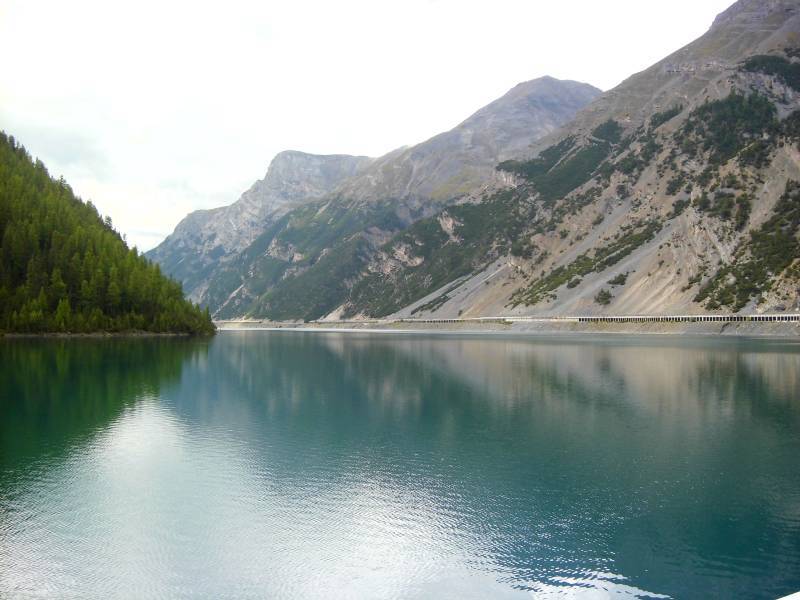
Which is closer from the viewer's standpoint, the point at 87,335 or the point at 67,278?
the point at 87,335

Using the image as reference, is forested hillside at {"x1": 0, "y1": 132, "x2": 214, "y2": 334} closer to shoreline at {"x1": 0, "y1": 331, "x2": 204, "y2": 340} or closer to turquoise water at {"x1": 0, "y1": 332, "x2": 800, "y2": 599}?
shoreline at {"x1": 0, "y1": 331, "x2": 204, "y2": 340}

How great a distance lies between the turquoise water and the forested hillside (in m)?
74.6

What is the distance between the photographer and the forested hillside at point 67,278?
115500mm

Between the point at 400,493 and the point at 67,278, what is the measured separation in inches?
4609

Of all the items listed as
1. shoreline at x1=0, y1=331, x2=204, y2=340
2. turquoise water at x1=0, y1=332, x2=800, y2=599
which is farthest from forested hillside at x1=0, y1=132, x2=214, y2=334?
turquoise water at x1=0, y1=332, x2=800, y2=599

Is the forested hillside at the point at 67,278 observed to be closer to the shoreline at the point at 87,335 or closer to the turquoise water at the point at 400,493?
the shoreline at the point at 87,335

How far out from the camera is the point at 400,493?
2403 centimetres

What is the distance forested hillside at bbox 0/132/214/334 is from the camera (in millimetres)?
115500

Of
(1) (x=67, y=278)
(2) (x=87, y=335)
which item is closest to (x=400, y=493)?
(2) (x=87, y=335)

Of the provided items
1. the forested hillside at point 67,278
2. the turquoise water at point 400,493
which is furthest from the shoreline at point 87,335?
the turquoise water at point 400,493

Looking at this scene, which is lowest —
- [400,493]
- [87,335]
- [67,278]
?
[400,493]

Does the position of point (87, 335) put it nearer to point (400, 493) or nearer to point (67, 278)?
point (67, 278)

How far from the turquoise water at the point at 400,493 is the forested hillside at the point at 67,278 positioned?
245ft

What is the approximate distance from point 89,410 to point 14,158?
151m
